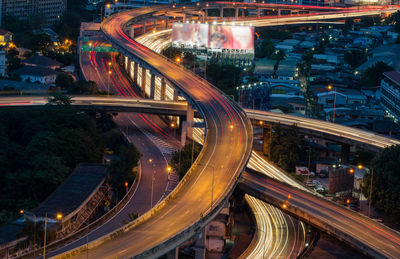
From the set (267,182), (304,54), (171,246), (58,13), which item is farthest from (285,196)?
(58,13)

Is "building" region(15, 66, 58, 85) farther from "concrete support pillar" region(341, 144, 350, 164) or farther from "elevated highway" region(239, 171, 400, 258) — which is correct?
"elevated highway" region(239, 171, 400, 258)

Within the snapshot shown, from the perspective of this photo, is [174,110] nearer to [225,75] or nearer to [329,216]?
[329,216]

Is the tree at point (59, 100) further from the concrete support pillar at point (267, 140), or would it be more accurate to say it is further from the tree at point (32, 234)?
the tree at point (32, 234)

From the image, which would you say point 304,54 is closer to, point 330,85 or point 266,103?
point 330,85

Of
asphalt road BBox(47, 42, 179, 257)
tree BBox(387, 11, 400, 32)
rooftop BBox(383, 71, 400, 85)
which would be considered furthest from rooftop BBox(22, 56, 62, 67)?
tree BBox(387, 11, 400, 32)

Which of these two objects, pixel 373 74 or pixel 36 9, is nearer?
pixel 373 74

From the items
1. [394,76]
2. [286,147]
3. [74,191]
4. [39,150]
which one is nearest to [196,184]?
[74,191]
